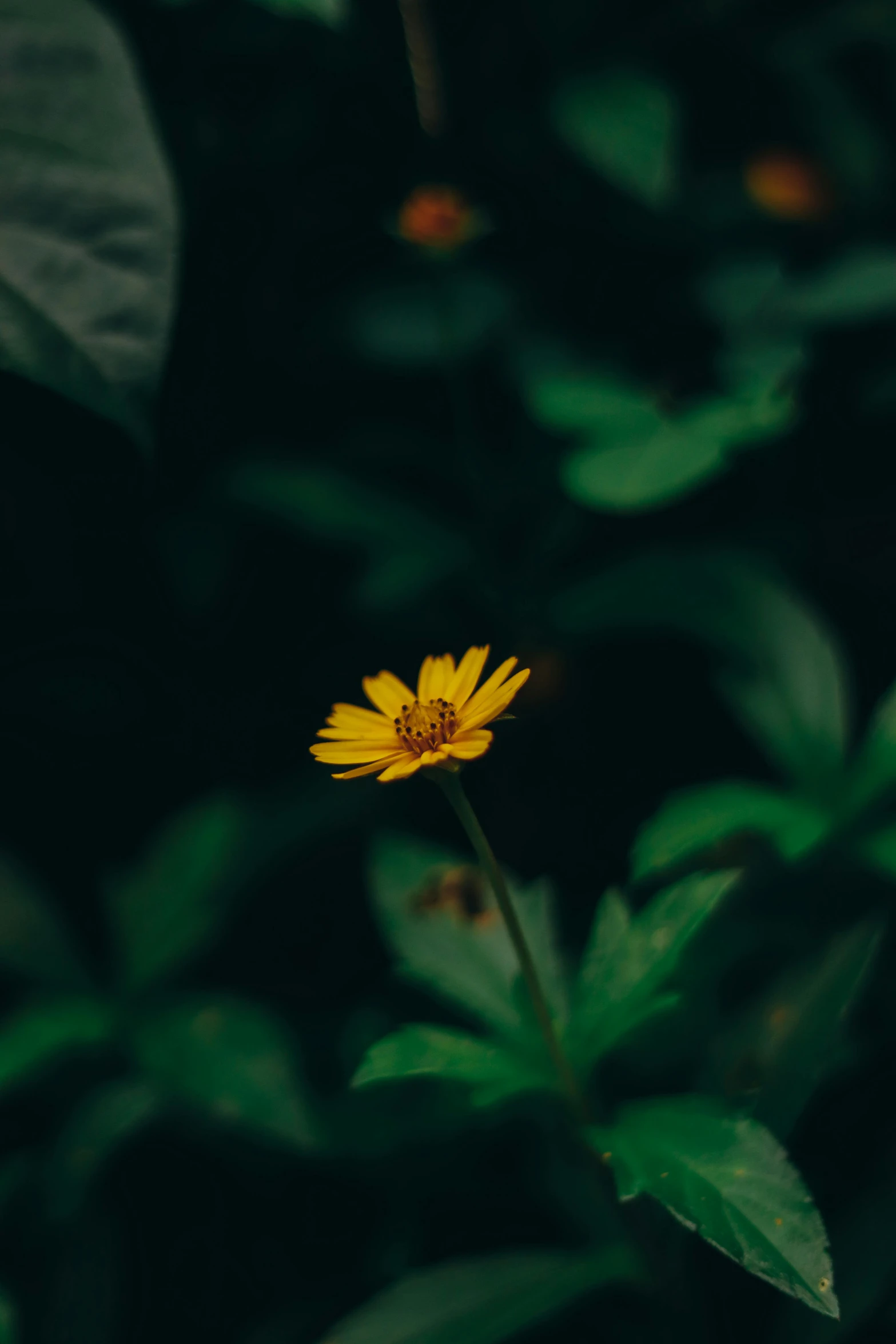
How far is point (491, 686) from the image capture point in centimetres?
86

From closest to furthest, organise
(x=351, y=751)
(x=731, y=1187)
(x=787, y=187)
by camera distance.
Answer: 1. (x=731, y=1187)
2. (x=351, y=751)
3. (x=787, y=187)

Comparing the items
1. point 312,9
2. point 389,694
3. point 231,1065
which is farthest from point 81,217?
point 231,1065

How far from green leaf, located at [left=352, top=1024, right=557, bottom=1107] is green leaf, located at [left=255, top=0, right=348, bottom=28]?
2.83 feet

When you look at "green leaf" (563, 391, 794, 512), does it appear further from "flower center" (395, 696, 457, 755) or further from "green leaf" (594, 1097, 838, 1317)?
"green leaf" (594, 1097, 838, 1317)

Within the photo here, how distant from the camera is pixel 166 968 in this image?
1.22m

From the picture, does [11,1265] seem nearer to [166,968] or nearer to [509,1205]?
[166,968]

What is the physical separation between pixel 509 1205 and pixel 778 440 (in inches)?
42.3

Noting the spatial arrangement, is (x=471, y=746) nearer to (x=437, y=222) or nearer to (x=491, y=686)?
(x=491, y=686)

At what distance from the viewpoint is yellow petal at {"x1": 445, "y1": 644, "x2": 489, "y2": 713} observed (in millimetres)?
906

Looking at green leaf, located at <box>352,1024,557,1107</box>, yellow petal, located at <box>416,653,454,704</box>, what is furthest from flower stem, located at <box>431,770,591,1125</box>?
yellow petal, located at <box>416,653,454,704</box>

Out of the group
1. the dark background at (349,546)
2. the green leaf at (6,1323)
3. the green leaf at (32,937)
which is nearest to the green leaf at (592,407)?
the dark background at (349,546)

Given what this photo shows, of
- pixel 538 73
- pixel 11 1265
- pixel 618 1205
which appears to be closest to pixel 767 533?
pixel 538 73

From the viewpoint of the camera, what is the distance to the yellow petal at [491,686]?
2.73 ft

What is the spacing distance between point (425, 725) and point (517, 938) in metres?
0.18
